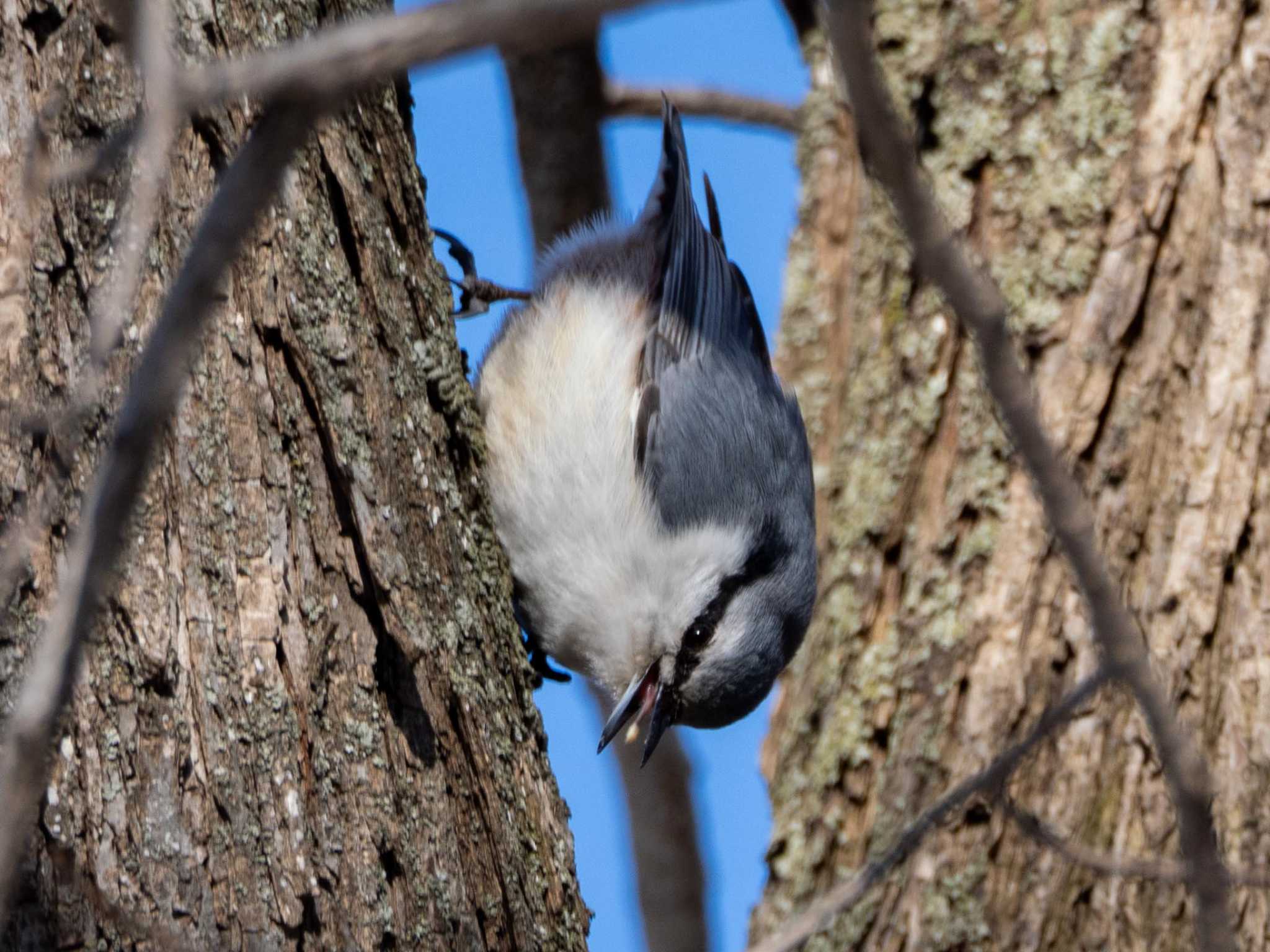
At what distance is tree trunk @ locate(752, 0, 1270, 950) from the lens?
9.18ft

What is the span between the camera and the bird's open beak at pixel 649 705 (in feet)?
8.84

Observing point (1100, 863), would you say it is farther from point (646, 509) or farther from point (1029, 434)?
point (646, 509)

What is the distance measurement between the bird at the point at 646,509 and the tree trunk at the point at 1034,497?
39cm

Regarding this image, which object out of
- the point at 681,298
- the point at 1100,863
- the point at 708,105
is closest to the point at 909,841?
the point at 1100,863

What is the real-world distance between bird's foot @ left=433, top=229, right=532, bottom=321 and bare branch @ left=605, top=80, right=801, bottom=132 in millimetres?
1268

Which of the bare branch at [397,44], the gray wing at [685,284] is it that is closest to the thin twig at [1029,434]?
the bare branch at [397,44]

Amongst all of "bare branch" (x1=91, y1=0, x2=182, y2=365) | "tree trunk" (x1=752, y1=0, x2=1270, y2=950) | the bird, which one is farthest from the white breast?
"bare branch" (x1=91, y1=0, x2=182, y2=365)

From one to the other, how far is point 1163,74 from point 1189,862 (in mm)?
2326

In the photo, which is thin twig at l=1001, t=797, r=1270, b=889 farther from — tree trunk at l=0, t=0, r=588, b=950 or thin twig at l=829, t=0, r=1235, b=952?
tree trunk at l=0, t=0, r=588, b=950

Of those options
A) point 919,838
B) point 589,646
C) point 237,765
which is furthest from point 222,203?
point 589,646

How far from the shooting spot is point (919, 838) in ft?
5.48

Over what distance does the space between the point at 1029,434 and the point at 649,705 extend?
5.92 ft

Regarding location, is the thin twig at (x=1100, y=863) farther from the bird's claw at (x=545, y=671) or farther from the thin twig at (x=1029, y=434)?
the bird's claw at (x=545, y=671)

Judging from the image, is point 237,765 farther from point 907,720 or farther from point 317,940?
point 907,720
